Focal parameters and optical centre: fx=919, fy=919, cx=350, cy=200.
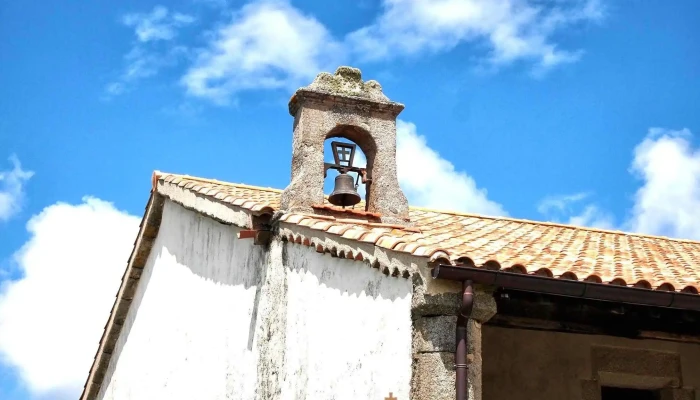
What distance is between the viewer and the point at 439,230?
8781mm

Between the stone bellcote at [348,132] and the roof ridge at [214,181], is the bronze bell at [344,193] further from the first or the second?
the roof ridge at [214,181]

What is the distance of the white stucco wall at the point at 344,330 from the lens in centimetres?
607

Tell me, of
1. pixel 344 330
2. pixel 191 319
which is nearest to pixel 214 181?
pixel 191 319

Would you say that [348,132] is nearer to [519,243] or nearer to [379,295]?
[519,243]

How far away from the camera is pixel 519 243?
828 cm

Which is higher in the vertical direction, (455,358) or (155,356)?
(155,356)

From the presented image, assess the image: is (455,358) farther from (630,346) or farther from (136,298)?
(136,298)

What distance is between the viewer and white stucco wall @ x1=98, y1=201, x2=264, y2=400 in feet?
27.8

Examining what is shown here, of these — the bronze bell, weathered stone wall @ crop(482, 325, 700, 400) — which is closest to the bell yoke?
the bronze bell

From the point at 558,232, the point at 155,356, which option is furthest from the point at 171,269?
the point at 558,232

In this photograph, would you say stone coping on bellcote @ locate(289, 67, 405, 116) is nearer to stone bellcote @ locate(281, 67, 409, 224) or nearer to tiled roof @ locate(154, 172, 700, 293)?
stone bellcote @ locate(281, 67, 409, 224)

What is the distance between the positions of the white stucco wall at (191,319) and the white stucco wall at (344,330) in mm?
801

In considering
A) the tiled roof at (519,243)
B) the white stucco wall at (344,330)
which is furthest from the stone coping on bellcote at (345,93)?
A: the white stucco wall at (344,330)

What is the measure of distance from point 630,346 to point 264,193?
455 cm
